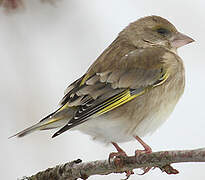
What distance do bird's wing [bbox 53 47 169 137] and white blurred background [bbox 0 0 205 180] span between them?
1.48 ft

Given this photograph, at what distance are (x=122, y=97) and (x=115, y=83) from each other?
12 cm

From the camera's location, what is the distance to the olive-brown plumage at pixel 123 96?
369cm

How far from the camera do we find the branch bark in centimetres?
290

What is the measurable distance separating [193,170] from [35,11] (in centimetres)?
226

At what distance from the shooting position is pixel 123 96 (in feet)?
12.6

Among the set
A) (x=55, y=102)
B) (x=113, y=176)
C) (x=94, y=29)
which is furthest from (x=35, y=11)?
(x=113, y=176)

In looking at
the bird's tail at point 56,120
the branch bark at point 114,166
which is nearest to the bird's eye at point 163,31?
the bird's tail at point 56,120

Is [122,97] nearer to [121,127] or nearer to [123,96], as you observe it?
[123,96]

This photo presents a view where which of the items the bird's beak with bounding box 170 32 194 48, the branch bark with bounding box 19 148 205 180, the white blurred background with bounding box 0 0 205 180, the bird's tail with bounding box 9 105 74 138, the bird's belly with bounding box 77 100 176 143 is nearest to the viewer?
the branch bark with bounding box 19 148 205 180

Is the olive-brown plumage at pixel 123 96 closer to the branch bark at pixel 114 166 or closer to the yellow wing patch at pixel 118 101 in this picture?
the yellow wing patch at pixel 118 101

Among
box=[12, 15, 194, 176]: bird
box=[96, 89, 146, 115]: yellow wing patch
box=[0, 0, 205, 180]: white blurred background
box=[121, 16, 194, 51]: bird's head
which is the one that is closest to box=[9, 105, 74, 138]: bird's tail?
box=[12, 15, 194, 176]: bird

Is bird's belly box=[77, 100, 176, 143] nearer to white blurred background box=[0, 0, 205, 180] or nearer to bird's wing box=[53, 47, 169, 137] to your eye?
bird's wing box=[53, 47, 169, 137]

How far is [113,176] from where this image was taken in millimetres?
5137

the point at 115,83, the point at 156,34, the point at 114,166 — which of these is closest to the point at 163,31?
the point at 156,34
